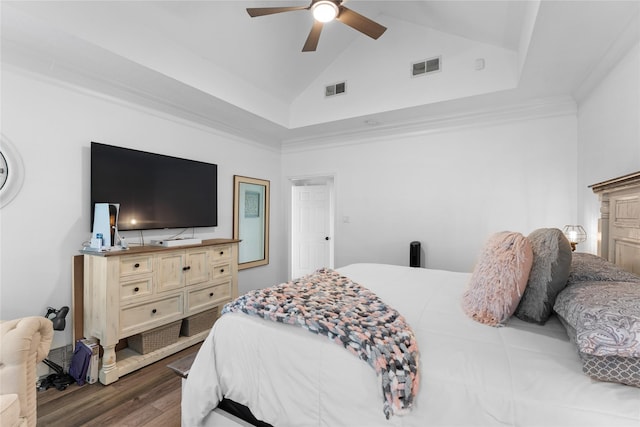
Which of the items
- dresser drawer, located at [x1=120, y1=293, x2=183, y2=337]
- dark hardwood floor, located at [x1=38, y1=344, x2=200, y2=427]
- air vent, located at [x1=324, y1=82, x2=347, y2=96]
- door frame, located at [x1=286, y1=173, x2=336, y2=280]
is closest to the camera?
dark hardwood floor, located at [x1=38, y1=344, x2=200, y2=427]

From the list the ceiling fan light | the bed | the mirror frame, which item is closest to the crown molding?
the mirror frame

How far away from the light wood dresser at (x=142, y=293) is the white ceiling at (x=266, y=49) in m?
1.56

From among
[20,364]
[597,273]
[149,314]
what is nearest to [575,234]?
[597,273]

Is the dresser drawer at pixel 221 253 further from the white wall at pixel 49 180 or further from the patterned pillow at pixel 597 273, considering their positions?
the patterned pillow at pixel 597 273

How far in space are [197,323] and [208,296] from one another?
28 centimetres

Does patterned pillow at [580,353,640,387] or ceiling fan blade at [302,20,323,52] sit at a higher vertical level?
ceiling fan blade at [302,20,323,52]

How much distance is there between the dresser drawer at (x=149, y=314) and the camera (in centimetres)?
242

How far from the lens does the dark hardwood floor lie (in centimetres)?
186

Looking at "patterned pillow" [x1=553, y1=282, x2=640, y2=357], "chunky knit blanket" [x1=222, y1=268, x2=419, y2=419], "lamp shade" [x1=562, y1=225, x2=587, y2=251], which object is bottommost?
"chunky knit blanket" [x1=222, y1=268, x2=419, y2=419]

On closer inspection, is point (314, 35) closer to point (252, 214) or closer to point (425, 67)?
point (425, 67)

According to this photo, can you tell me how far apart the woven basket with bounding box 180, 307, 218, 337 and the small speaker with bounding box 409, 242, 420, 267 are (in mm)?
2450

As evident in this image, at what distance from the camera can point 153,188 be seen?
303cm

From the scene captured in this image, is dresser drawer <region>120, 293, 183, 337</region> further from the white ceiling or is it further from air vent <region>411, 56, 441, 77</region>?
air vent <region>411, 56, 441, 77</region>

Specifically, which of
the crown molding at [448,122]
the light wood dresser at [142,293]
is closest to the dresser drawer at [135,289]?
the light wood dresser at [142,293]
